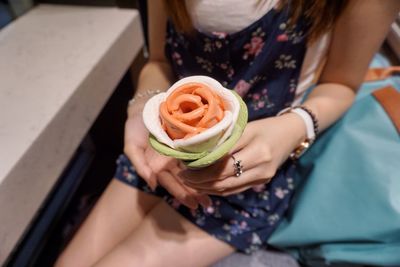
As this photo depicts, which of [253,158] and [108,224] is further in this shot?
[108,224]

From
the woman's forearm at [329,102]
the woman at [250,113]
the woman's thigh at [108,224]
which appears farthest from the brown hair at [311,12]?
the woman's thigh at [108,224]

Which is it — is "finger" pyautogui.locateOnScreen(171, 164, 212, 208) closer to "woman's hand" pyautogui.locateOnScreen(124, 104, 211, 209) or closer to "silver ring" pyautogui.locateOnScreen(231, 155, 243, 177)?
"woman's hand" pyautogui.locateOnScreen(124, 104, 211, 209)

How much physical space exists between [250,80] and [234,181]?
0.73 feet

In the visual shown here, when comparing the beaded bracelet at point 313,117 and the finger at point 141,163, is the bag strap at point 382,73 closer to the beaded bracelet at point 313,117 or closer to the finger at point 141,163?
the beaded bracelet at point 313,117

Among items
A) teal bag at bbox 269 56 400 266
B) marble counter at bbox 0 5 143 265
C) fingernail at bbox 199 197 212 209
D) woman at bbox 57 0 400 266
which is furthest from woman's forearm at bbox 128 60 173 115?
teal bag at bbox 269 56 400 266

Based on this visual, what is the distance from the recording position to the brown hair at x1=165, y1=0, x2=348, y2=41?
540 millimetres

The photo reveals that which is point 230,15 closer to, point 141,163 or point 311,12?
point 311,12

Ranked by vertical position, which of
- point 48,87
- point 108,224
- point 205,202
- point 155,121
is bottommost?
point 108,224

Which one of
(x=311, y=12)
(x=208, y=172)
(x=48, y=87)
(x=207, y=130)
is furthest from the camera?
(x=48, y=87)

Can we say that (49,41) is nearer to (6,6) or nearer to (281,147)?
(6,6)

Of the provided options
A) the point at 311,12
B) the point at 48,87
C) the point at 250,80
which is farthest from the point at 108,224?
the point at 311,12

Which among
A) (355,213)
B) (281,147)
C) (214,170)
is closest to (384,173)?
(355,213)

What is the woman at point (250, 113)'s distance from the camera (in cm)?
53

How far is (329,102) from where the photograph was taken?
0.60m
